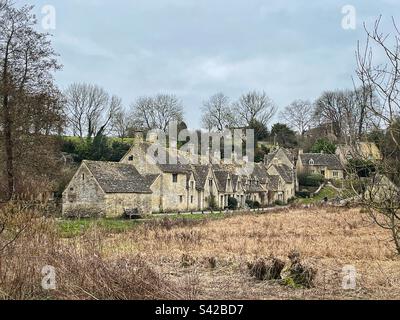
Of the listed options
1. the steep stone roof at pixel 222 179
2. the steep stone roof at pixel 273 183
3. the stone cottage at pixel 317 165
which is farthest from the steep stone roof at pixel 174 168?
the stone cottage at pixel 317 165

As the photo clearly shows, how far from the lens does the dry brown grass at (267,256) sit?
434 inches

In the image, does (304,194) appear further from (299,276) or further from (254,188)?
(299,276)

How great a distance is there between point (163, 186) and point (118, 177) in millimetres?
6706

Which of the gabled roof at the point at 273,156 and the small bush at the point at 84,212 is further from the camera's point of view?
the gabled roof at the point at 273,156

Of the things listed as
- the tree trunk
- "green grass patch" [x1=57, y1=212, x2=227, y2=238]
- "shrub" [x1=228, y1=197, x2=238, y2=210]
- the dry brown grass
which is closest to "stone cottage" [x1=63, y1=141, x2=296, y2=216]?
"shrub" [x1=228, y1=197, x2=238, y2=210]

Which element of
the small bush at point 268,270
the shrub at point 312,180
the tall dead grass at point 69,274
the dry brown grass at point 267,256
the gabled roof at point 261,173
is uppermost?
the gabled roof at point 261,173

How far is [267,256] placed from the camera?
16312 mm

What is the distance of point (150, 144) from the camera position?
2101 inches

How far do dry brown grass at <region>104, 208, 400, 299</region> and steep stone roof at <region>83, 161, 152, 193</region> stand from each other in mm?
18313

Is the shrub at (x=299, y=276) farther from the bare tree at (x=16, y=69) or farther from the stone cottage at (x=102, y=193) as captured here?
the stone cottage at (x=102, y=193)

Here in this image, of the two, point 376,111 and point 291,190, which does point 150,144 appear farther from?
point 376,111

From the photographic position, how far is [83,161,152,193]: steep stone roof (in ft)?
142

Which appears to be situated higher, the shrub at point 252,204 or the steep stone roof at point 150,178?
the steep stone roof at point 150,178
